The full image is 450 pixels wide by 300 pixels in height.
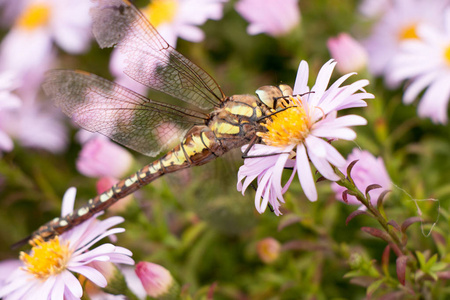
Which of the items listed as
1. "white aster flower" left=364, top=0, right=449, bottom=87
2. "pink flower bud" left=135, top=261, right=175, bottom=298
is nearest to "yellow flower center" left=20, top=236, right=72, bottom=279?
"pink flower bud" left=135, top=261, right=175, bottom=298

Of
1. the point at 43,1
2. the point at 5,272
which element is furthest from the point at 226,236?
the point at 43,1

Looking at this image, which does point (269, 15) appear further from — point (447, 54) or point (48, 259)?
point (48, 259)

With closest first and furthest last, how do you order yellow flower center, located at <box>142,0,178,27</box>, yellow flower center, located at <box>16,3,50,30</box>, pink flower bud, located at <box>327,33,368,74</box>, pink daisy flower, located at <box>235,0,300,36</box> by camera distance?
pink flower bud, located at <box>327,33,368,74</box> < pink daisy flower, located at <box>235,0,300,36</box> < yellow flower center, located at <box>142,0,178,27</box> < yellow flower center, located at <box>16,3,50,30</box>

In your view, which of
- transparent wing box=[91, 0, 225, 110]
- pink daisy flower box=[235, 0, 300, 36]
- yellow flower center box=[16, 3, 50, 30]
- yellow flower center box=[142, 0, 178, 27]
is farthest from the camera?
yellow flower center box=[16, 3, 50, 30]

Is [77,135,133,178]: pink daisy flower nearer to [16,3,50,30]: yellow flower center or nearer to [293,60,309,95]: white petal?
[293,60,309,95]: white petal

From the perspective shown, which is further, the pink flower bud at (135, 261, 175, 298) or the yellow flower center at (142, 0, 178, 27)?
the yellow flower center at (142, 0, 178, 27)

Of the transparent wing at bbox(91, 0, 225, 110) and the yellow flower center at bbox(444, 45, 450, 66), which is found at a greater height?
the transparent wing at bbox(91, 0, 225, 110)

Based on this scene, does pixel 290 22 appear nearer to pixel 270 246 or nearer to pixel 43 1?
pixel 270 246

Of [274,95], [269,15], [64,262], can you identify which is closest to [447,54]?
[269,15]
